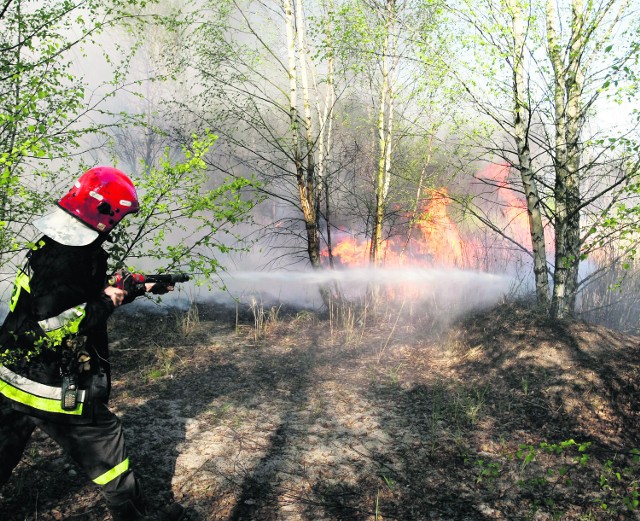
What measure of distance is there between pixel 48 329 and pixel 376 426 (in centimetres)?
310

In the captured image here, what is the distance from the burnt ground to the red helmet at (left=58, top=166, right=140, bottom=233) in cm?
192

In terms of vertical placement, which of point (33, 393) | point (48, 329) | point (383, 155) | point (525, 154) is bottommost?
point (33, 393)

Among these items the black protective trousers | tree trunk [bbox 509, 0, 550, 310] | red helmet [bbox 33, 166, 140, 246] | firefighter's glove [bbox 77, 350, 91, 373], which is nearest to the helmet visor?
red helmet [bbox 33, 166, 140, 246]

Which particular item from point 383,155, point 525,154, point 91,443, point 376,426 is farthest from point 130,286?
point 383,155

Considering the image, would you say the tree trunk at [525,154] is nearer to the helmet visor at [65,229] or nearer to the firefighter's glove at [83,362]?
the helmet visor at [65,229]

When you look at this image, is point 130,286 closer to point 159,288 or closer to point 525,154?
point 159,288

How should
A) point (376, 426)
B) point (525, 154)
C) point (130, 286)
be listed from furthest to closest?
point (525, 154)
point (376, 426)
point (130, 286)

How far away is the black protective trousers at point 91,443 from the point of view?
2477mm

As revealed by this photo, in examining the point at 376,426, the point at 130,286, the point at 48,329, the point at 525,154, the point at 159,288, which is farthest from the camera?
the point at 525,154

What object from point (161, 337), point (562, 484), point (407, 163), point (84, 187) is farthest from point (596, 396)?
point (407, 163)

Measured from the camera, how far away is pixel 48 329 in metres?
2.43

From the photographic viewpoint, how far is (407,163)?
1218 cm

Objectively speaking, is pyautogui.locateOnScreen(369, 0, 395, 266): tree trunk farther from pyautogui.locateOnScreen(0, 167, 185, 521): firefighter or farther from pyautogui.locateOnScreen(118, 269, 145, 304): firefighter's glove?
pyautogui.locateOnScreen(0, 167, 185, 521): firefighter

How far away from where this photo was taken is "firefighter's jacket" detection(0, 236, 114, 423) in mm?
2436
